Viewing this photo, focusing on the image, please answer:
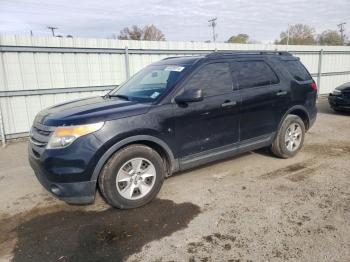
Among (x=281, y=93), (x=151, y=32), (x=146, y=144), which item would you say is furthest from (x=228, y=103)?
(x=151, y=32)

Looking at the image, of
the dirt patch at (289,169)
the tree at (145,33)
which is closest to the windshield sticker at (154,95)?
the dirt patch at (289,169)

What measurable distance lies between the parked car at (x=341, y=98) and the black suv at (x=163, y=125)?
5268 millimetres

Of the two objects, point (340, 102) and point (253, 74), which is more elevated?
point (253, 74)

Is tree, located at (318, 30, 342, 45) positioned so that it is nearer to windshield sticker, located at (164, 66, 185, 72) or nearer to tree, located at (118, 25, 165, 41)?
tree, located at (118, 25, 165, 41)

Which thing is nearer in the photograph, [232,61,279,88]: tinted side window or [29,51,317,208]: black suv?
[29,51,317,208]: black suv

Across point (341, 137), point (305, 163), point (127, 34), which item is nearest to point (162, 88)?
point (305, 163)

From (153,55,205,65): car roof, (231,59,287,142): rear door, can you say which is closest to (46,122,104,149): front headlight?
(153,55,205,65): car roof

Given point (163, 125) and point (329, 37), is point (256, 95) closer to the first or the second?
point (163, 125)

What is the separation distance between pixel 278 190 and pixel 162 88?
7.04 ft

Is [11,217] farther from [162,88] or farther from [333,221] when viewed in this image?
[333,221]

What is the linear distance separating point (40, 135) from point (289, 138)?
4.17 meters

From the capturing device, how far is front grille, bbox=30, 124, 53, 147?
3454mm

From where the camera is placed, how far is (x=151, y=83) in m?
4.38

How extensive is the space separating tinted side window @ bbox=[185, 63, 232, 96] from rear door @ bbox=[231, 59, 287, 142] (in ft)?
0.61
